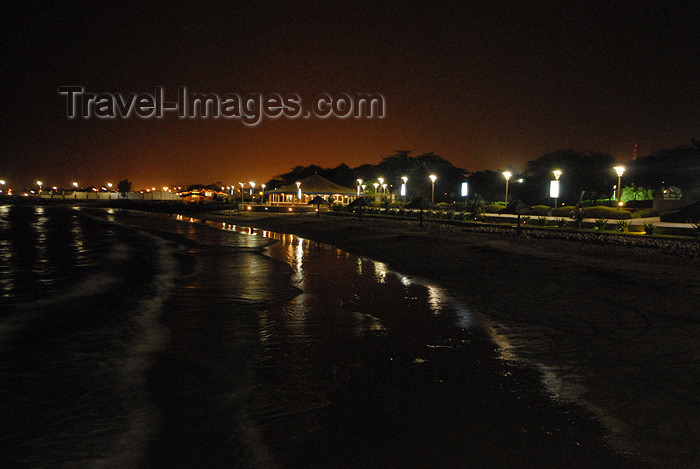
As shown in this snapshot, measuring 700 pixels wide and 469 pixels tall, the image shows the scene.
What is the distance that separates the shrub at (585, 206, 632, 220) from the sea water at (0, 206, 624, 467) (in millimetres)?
26626

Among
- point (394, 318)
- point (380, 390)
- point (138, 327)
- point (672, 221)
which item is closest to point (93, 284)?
point (138, 327)

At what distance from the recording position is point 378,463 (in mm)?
3518

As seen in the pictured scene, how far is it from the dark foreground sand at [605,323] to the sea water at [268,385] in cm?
40

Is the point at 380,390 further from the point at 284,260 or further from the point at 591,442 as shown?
the point at 284,260

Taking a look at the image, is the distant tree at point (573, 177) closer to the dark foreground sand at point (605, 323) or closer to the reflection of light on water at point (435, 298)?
the dark foreground sand at point (605, 323)

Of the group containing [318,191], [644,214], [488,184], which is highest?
[488,184]

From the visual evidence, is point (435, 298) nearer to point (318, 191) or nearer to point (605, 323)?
point (605, 323)

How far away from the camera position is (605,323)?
7320mm

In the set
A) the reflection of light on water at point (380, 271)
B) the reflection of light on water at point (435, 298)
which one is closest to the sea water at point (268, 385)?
the reflection of light on water at point (435, 298)

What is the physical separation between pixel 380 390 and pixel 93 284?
9271 millimetres

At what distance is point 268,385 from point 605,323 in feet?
18.3

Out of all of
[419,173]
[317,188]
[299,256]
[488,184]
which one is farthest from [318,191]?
[299,256]

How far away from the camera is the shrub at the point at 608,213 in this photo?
102 feet

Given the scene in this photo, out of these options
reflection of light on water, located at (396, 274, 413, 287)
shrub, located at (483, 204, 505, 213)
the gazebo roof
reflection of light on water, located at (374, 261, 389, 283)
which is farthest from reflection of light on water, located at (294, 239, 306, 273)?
the gazebo roof
